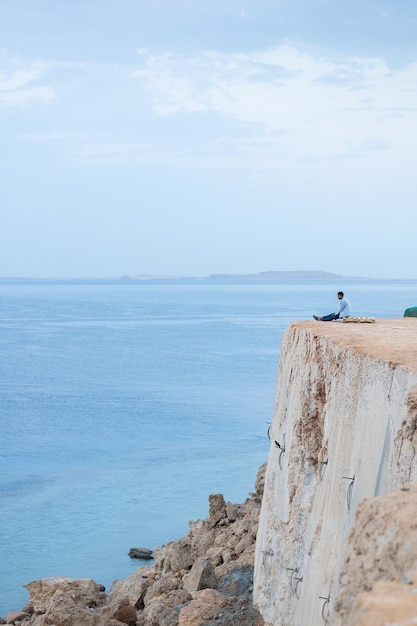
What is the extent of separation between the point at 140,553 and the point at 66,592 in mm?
6838

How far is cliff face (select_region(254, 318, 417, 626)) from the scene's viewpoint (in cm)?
1055

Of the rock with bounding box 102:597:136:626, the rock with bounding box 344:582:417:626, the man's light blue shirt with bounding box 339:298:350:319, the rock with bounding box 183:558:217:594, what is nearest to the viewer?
the rock with bounding box 344:582:417:626

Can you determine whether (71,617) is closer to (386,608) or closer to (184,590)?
(184,590)

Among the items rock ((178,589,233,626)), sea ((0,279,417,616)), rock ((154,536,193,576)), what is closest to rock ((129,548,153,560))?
sea ((0,279,417,616))

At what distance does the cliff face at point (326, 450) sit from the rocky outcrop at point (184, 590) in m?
1.05

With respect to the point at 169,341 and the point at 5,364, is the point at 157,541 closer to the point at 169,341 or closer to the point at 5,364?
the point at 5,364

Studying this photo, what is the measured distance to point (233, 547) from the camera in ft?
61.1

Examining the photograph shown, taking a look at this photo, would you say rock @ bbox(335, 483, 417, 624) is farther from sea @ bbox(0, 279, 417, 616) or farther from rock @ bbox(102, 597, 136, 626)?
sea @ bbox(0, 279, 417, 616)

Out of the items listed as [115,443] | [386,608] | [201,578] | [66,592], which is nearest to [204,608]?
[201,578]

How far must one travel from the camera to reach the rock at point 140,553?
2467 centimetres

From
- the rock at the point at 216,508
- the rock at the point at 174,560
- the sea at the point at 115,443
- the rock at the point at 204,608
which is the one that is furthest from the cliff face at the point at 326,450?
the sea at the point at 115,443

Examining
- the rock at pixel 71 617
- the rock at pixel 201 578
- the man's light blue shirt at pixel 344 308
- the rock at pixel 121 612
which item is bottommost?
the rock at pixel 121 612

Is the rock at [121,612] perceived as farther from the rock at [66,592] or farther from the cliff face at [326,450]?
the cliff face at [326,450]

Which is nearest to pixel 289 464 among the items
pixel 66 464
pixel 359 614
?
pixel 359 614
